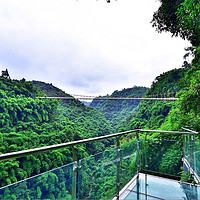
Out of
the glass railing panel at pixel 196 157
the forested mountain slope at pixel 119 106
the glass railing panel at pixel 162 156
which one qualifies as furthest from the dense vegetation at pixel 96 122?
the glass railing panel at pixel 196 157

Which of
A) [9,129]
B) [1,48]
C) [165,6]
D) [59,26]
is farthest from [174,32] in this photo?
[1,48]

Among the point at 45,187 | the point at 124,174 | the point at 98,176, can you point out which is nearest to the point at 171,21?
the point at 124,174

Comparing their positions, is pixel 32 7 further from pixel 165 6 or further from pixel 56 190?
pixel 56 190

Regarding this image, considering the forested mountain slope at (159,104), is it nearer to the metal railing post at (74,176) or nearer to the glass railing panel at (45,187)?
the metal railing post at (74,176)

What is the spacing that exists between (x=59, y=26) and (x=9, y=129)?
51.3 ft

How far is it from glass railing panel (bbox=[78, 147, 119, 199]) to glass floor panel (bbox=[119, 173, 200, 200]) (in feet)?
1.40

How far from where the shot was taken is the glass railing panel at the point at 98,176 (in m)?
1.44

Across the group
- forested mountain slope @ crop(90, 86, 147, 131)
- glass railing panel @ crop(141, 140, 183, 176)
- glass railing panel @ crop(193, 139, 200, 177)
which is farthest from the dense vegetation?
glass railing panel @ crop(193, 139, 200, 177)

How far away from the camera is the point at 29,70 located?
94.9 ft

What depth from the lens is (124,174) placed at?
7.53 ft

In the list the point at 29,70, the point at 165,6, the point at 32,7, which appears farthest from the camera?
the point at 29,70

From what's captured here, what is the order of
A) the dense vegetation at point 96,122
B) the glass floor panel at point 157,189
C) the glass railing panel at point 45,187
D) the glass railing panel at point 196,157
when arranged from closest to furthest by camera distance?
the glass railing panel at point 45,187 < the dense vegetation at point 96,122 < the glass floor panel at point 157,189 < the glass railing panel at point 196,157

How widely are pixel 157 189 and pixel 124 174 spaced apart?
0.76 meters

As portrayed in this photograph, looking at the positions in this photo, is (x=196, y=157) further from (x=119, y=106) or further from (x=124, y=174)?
(x=119, y=106)
